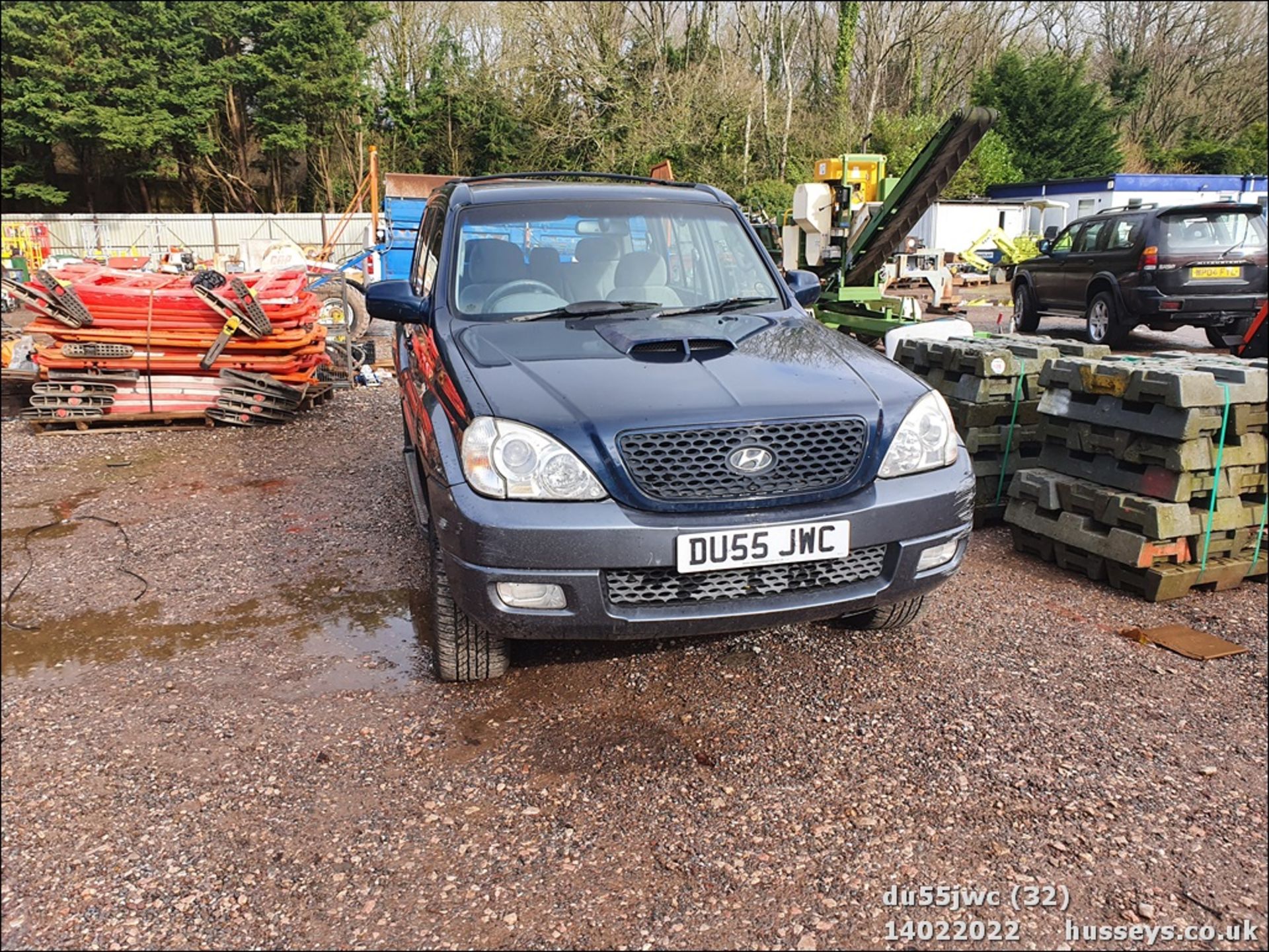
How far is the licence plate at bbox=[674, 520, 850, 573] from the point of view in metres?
2.90

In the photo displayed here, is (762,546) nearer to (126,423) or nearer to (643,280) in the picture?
(643,280)

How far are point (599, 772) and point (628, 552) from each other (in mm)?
732

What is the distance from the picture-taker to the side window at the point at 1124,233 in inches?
456

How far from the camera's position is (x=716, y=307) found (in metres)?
4.18

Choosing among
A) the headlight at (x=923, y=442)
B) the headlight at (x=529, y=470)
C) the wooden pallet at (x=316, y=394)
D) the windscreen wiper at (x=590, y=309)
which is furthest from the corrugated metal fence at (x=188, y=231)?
the headlight at (x=923, y=442)

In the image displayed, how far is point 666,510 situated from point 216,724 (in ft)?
5.85

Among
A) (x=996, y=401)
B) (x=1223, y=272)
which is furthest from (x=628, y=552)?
(x=1223, y=272)

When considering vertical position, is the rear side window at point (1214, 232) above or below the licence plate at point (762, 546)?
above

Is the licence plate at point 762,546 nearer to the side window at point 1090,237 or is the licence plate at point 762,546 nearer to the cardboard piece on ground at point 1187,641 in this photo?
the cardboard piece on ground at point 1187,641

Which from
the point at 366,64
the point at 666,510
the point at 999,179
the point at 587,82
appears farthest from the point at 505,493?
the point at 999,179

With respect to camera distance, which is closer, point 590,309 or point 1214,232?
point 590,309

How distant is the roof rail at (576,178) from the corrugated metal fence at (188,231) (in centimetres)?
2266

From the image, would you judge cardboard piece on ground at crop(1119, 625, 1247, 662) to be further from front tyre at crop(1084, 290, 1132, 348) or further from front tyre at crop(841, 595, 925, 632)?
front tyre at crop(1084, 290, 1132, 348)

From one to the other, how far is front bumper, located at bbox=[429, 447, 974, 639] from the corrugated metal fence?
82.8ft
